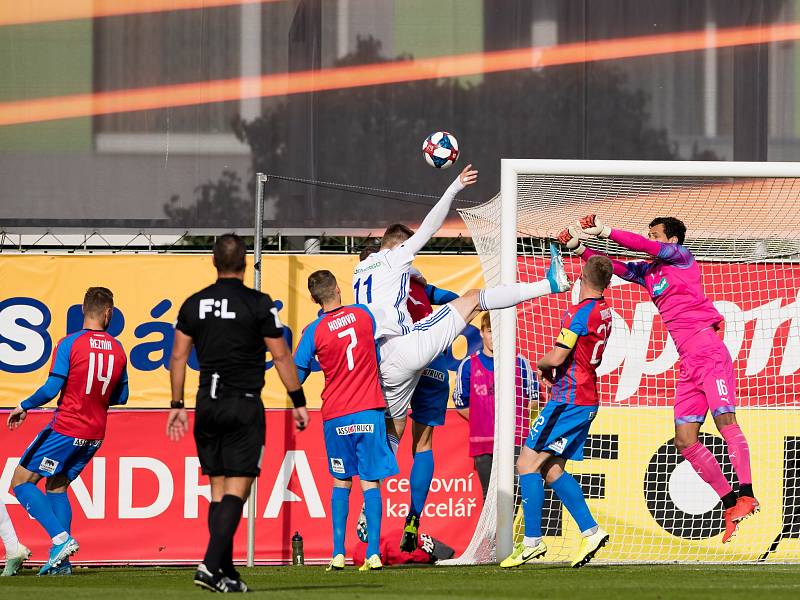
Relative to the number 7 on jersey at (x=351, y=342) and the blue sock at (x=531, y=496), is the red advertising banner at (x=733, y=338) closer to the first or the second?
the blue sock at (x=531, y=496)

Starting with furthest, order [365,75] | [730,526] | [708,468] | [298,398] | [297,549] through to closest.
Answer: [365,75]
[297,549]
[708,468]
[730,526]
[298,398]

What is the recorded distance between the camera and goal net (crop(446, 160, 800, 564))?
39.3 feet

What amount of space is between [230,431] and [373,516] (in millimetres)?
2284

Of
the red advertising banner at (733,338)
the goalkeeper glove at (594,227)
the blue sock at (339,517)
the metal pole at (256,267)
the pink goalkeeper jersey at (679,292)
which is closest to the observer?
the goalkeeper glove at (594,227)

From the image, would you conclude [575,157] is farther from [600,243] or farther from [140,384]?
[140,384]

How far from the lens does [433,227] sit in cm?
1020

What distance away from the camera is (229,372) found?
25.2 feet

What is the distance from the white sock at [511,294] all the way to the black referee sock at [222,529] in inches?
120

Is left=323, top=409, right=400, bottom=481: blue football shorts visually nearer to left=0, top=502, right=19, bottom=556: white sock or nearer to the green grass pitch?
the green grass pitch

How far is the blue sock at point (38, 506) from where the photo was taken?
10555 millimetres

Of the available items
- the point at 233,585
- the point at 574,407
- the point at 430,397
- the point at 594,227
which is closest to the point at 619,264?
the point at 594,227

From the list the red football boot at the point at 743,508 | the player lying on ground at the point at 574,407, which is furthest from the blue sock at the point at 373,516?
the red football boot at the point at 743,508

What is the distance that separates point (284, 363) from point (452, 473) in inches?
199

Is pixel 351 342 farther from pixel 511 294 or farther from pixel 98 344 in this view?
pixel 98 344
